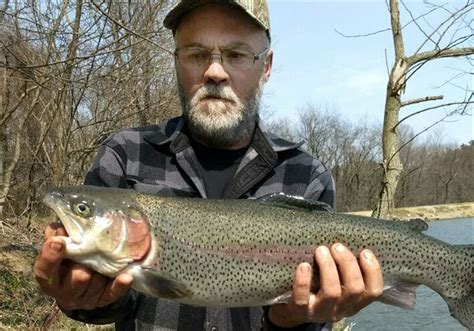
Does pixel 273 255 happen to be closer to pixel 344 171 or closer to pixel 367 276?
pixel 367 276

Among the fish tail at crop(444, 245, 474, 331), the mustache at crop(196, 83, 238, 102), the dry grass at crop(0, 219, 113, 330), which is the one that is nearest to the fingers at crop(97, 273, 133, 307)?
the mustache at crop(196, 83, 238, 102)

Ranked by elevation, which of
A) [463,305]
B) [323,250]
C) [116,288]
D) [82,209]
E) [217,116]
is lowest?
[463,305]

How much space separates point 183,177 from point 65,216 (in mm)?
877

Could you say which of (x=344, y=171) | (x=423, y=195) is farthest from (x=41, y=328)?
(x=423, y=195)

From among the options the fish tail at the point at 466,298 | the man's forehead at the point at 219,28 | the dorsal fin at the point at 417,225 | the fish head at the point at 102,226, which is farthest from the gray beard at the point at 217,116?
the fish tail at the point at 466,298

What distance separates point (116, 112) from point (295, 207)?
12.5m

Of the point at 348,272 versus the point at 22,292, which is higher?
the point at 348,272

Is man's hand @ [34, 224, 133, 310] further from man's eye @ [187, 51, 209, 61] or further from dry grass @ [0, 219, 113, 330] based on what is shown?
dry grass @ [0, 219, 113, 330]

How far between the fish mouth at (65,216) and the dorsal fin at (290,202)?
1.00 meters

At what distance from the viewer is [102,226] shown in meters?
2.75

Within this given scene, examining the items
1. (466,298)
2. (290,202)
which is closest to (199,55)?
(290,202)

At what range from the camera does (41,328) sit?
881cm

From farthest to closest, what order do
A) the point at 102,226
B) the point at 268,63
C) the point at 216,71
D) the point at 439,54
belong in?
1. the point at 439,54
2. the point at 268,63
3. the point at 216,71
4. the point at 102,226

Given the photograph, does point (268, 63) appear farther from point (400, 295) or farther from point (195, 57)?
point (400, 295)
